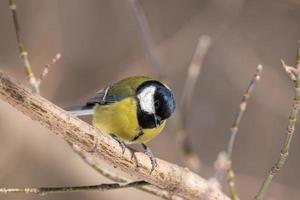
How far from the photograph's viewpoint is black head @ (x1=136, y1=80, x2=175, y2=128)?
5.07 feet

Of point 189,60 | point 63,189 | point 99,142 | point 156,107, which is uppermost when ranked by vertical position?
point 189,60

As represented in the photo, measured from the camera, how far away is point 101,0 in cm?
341

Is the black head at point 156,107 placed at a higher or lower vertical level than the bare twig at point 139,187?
higher

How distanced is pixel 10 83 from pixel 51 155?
5.57 feet

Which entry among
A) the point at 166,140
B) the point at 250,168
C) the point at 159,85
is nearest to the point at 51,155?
the point at 166,140

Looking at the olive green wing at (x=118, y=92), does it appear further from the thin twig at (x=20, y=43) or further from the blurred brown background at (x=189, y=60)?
the blurred brown background at (x=189, y=60)

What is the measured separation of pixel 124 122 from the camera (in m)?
1.57

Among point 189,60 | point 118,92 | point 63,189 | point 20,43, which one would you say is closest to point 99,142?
point 63,189

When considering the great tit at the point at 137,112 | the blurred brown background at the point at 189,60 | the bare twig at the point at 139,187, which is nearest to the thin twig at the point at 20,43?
the bare twig at the point at 139,187

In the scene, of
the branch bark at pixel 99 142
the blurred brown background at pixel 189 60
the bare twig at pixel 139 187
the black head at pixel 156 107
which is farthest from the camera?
the blurred brown background at pixel 189 60

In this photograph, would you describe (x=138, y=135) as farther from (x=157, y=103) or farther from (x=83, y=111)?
(x=83, y=111)

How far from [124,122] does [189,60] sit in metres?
1.74

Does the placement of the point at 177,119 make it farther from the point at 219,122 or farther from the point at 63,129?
the point at 219,122

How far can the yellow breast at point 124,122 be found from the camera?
1.56 metres
